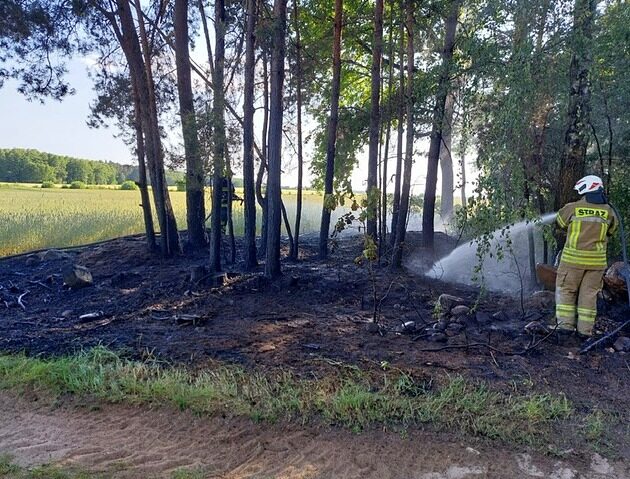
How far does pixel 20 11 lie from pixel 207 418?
9335 mm

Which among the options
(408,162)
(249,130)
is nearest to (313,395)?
(249,130)

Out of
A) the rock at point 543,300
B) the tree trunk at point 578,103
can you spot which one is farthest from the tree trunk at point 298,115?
the tree trunk at point 578,103

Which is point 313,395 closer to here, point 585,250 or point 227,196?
point 585,250

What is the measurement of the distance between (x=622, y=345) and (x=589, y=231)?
1270mm

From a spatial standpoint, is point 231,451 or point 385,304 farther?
point 385,304

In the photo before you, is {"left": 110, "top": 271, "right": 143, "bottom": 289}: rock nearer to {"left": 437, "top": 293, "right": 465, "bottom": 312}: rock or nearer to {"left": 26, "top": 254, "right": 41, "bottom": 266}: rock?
{"left": 26, "top": 254, "right": 41, "bottom": 266}: rock

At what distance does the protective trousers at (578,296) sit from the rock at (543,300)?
1.01 m

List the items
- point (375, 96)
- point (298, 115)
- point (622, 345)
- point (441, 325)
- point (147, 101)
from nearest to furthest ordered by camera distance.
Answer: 1. point (622, 345)
2. point (441, 325)
3. point (375, 96)
4. point (147, 101)
5. point (298, 115)

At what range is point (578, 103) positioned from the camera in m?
6.07

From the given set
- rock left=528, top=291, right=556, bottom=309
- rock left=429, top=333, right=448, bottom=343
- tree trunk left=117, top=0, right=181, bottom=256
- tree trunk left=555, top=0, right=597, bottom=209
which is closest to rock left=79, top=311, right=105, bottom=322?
tree trunk left=117, top=0, right=181, bottom=256

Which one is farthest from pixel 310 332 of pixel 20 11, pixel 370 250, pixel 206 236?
pixel 20 11

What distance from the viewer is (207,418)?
360 centimetres

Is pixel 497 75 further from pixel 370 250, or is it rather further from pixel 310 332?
pixel 310 332

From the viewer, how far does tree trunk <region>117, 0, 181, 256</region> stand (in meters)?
9.78
